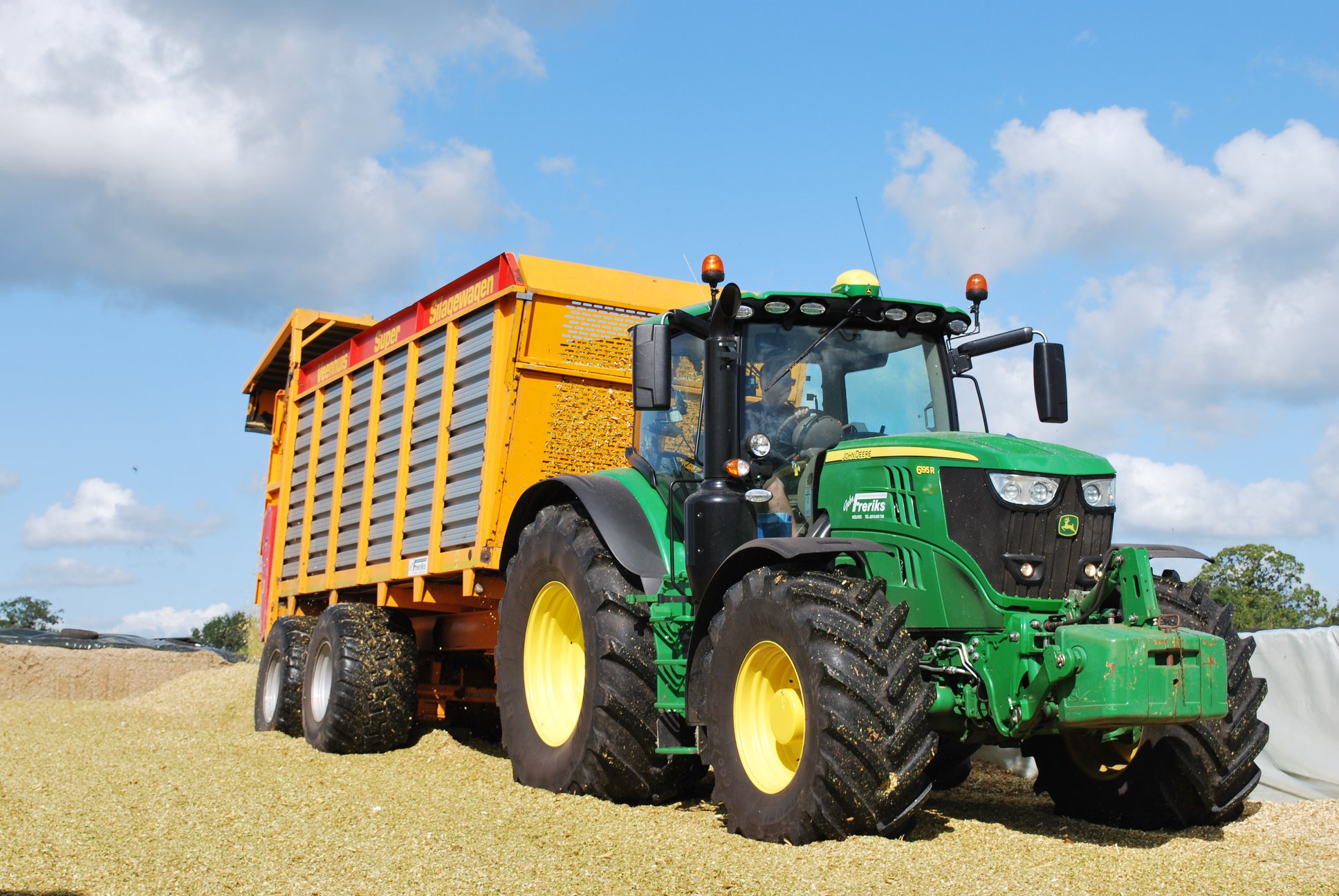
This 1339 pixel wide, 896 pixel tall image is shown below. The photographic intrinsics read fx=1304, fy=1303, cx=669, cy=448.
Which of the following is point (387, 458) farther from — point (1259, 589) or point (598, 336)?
point (1259, 589)

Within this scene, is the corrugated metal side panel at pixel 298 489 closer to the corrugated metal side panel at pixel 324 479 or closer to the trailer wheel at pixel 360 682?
the corrugated metal side panel at pixel 324 479

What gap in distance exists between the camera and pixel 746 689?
5758 mm

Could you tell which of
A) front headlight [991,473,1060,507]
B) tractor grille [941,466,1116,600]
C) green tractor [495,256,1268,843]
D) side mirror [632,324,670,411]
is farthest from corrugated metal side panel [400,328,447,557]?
front headlight [991,473,1060,507]

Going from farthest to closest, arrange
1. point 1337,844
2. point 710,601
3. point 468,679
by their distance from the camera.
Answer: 1. point 468,679
2. point 710,601
3. point 1337,844

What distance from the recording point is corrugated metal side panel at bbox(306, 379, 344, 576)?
11289 mm

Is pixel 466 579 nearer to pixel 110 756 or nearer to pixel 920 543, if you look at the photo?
pixel 110 756

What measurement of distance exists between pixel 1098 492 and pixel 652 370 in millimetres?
2101

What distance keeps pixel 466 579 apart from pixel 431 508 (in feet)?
2.90

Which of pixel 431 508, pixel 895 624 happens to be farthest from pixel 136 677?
pixel 895 624

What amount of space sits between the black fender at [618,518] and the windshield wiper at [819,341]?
1083 millimetres

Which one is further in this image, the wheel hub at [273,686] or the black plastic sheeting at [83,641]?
the black plastic sheeting at [83,641]

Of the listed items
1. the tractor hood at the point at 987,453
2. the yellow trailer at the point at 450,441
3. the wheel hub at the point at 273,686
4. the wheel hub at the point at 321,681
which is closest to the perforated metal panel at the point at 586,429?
the yellow trailer at the point at 450,441

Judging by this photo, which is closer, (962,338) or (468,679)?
(962,338)

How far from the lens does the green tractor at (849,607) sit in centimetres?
511
